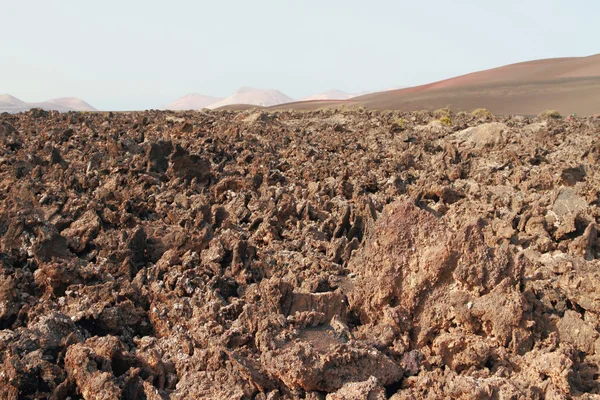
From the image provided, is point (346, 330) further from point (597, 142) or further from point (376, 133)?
point (376, 133)

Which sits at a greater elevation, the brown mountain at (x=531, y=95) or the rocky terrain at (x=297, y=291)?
the brown mountain at (x=531, y=95)

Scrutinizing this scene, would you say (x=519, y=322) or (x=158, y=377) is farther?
(x=519, y=322)

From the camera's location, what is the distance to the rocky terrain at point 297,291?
398 centimetres

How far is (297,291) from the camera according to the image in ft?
17.8

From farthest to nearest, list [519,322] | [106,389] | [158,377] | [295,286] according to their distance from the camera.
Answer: [295,286]
[519,322]
[158,377]
[106,389]

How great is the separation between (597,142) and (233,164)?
8.06m

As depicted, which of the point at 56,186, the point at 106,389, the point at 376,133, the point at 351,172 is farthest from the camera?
the point at 376,133

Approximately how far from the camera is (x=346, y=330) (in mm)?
4477

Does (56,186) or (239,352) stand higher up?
(56,186)

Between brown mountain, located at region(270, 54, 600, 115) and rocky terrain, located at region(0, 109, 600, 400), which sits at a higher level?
brown mountain, located at region(270, 54, 600, 115)

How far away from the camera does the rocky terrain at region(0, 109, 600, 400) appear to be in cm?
398

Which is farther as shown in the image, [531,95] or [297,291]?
[531,95]

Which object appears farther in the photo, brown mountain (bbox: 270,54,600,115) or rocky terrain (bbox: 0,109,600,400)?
brown mountain (bbox: 270,54,600,115)

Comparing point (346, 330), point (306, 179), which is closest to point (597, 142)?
point (306, 179)
